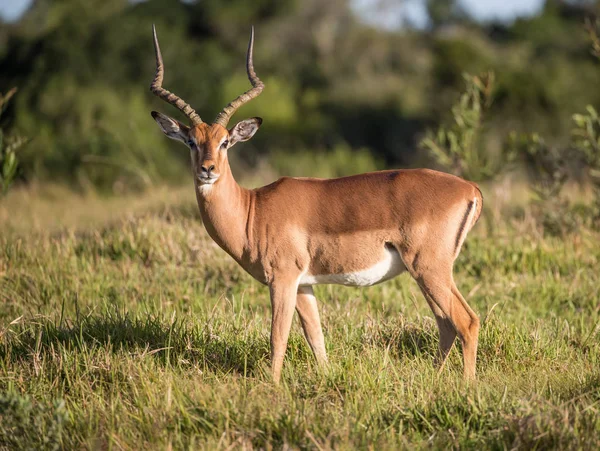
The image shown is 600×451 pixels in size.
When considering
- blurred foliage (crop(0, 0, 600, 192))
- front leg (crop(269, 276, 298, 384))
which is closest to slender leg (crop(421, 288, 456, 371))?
front leg (crop(269, 276, 298, 384))

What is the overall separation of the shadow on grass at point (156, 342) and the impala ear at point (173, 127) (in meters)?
1.26

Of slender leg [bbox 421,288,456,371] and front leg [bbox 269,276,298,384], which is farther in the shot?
slender leg [bbox 421,288,456,371]

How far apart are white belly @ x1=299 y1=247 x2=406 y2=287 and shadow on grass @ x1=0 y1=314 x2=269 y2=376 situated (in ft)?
1.91

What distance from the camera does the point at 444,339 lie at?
5195 millimetres

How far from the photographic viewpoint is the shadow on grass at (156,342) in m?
5.02

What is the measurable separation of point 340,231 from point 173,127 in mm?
1366

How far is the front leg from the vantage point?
488cm

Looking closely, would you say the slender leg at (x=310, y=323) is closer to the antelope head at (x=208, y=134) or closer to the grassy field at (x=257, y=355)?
the grassy field at (x=257, y=355)

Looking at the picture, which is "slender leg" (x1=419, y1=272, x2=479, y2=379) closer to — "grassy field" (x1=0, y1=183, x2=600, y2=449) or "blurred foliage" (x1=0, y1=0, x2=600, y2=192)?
"grassy field" (x1=0, y1=183, x2=600, y2=449)

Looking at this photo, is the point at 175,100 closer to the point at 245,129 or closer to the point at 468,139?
the point at 245,129

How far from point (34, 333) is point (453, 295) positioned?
9.37 ft

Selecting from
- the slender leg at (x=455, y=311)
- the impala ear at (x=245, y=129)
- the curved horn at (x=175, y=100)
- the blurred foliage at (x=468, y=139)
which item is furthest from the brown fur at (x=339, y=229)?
the blurred foliage at (x=468, y=139)

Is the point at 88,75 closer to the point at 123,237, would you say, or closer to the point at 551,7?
the point at 123,237

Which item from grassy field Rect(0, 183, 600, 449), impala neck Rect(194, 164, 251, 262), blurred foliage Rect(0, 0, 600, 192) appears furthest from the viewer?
blurred foliage Rect(0, 0, 600, 192)
